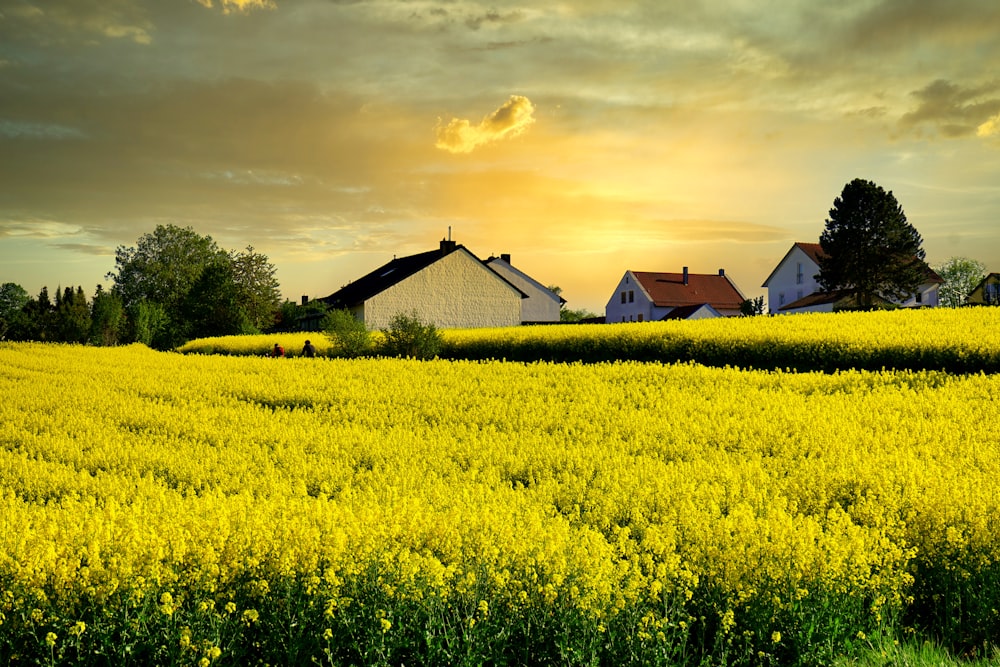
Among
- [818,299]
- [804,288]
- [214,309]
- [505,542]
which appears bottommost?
[505,542]

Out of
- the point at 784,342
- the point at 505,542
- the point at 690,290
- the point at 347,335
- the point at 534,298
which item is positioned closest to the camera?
the point at 505,542

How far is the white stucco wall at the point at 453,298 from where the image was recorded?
58.1 metres

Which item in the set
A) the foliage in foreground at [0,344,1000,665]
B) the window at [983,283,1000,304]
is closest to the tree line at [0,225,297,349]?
the foliage in foreground at [0,344,1000,665]

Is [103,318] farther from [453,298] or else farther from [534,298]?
[534,298]

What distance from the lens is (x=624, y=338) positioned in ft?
92.7

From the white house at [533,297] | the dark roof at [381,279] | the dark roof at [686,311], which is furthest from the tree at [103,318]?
the dark roof at [686,311]

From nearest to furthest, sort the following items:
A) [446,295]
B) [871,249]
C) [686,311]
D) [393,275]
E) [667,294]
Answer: [446,295], [393,275], [871,249], [686,311], [667,294]

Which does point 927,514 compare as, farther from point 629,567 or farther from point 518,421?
point 518,421

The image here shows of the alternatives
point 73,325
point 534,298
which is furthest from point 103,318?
point 534,298

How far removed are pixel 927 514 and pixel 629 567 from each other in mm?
3402

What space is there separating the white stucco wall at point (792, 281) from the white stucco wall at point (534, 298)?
24.4 m

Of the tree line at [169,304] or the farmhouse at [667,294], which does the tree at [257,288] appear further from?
the farmhouse at [667,294]

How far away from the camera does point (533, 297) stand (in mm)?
78562

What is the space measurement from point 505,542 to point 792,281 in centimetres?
8548
